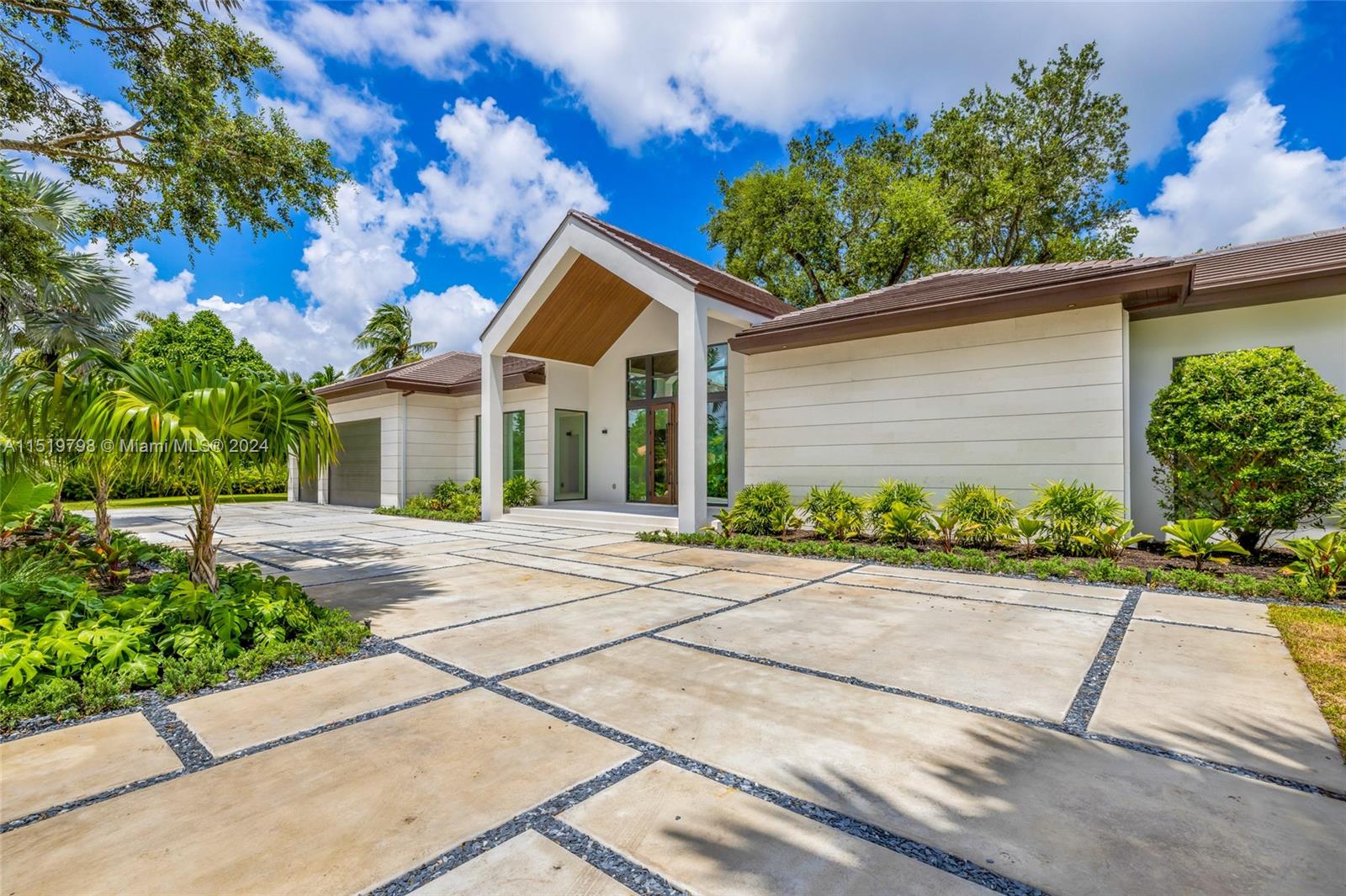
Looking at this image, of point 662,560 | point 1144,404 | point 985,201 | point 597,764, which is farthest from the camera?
point 985,201

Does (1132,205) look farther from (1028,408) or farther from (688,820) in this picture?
(688,820)

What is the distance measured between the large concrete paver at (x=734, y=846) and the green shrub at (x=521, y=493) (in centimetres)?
1261

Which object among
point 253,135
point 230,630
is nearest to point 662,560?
point 230,630

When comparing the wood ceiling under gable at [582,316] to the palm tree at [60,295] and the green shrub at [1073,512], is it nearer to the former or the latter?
the palm tree at [60,295]

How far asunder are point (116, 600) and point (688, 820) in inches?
170

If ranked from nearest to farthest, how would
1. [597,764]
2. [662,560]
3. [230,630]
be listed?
[597,764]
[230,630]
[662,560]

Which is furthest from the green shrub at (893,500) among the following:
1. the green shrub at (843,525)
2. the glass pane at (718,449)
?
the glass pane at (718,449)

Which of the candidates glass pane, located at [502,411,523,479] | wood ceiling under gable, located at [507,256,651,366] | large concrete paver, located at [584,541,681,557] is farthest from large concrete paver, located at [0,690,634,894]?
glass pane, located at [502,411,523,479]

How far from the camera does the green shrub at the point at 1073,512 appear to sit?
7328mm

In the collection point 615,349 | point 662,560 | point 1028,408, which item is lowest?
point 662,560

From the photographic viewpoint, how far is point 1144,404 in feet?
27.6

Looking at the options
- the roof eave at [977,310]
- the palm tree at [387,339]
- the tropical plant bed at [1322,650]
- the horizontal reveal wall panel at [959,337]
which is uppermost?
the palm tree at [387,339]

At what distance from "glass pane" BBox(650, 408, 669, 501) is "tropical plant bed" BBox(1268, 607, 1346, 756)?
411 inches

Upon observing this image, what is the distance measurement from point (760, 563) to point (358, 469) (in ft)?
51.8
